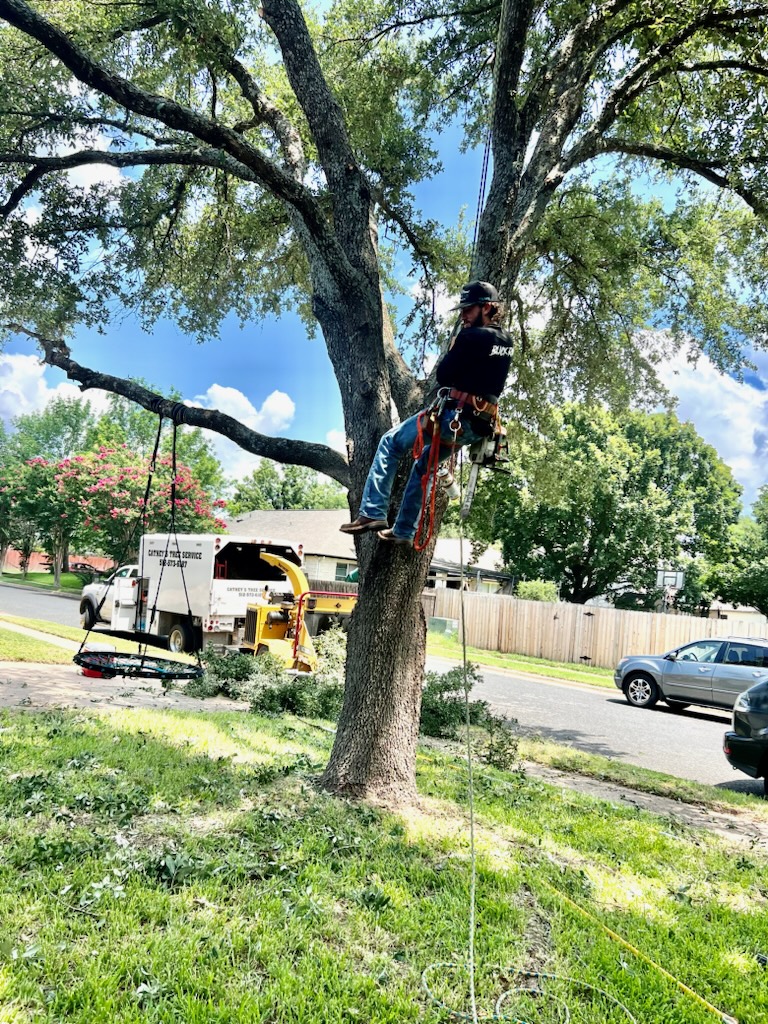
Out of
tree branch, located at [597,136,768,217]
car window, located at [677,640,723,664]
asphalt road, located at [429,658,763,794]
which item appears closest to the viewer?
tree branch, located at [597,136,768,217]

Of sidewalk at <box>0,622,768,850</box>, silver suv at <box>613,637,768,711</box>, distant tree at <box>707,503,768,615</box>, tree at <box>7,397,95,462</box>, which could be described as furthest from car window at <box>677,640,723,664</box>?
tree at <box>7,397,95,462</box>

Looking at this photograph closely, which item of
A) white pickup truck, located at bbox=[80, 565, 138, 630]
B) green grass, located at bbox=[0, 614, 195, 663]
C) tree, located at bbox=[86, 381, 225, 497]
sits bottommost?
green grass, located at bbox=[0, 614, 195, 663]

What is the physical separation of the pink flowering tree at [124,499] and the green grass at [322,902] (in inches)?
1140

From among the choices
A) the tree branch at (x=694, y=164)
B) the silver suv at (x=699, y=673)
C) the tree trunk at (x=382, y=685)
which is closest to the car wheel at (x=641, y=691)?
the silver suv at (x=699, y=673)

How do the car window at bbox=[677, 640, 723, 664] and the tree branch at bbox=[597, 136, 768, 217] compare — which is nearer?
the tree branch at bbox=[597, 136, 768, 217]

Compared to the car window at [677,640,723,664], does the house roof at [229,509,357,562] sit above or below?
above

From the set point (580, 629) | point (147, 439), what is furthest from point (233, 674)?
point (147, 439)

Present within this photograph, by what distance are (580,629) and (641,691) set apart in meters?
8.25

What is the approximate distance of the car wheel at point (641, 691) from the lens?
1509 cm

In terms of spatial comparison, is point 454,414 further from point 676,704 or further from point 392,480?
point 676,704

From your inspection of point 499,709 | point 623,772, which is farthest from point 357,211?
point 499,709

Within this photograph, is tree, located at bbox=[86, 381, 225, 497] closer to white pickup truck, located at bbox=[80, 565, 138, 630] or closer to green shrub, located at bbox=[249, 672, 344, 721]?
white pickup truck, located at bbox=[80, 565, 138, 630]

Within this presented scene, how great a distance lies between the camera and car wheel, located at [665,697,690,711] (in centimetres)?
1475

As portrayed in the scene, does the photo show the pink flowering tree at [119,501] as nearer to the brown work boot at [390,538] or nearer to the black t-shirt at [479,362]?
the brown work boot at [390,538]
